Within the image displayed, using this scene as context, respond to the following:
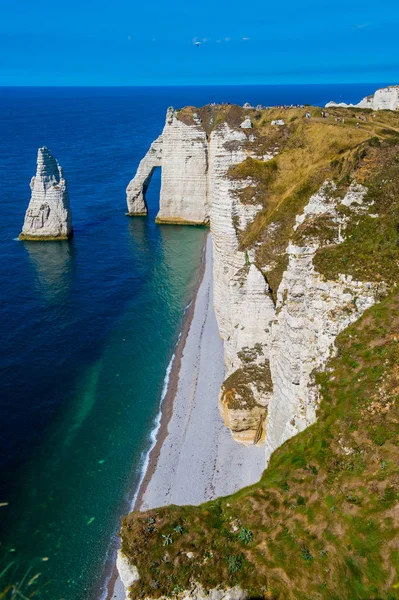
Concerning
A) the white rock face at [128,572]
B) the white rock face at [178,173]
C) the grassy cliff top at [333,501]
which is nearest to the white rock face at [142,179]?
the white rock face at [178,173]

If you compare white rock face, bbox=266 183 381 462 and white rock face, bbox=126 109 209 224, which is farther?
white rock face, bbox=126 109 209 224

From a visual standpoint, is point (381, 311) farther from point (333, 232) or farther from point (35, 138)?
point (35, 138)

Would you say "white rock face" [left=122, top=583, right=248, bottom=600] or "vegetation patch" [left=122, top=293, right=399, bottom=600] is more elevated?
"vegetation patch" [left=122, top=293, right=399, bottom=600]

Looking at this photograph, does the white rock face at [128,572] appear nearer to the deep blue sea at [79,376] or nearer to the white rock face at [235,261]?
the deep blue sea at [79,376]

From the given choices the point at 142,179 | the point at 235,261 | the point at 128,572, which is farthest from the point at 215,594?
the point at 142,179

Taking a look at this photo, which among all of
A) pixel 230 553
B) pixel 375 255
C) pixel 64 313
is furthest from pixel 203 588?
pixel 64 313

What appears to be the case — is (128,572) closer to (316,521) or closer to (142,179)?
(316,521)

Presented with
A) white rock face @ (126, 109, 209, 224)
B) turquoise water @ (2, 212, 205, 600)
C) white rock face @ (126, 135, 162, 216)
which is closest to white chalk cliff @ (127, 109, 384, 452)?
turquoise water @ (2, 212, 205, 600)

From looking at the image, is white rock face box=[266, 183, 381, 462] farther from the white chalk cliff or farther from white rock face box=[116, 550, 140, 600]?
white rock face box=[116, 550, 140, 600]
